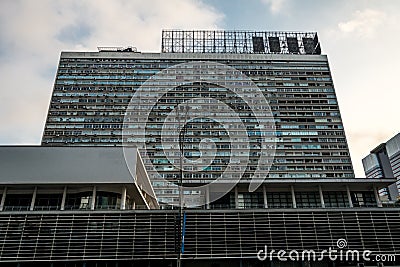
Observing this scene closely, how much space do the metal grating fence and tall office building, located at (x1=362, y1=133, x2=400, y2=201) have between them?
92.9 meters

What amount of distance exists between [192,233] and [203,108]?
163ft

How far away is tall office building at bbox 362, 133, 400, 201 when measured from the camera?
11275 centimetres

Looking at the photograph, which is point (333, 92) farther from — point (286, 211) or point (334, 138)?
point (286, 211)

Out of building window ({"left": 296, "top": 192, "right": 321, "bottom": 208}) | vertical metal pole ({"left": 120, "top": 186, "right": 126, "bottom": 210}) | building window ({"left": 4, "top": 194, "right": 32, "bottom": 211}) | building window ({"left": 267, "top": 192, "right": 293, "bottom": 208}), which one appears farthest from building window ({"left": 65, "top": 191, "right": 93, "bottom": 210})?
building window ({"left": 296, "top": 192, "right": 321, "bottom": 208})

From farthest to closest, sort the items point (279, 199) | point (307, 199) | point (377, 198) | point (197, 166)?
point (197, 166)
point (279, 199)
point (307, 199)
point (377, 198)

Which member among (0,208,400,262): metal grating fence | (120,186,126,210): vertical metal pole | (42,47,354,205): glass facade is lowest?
(0,208,400,262): metal grating fence

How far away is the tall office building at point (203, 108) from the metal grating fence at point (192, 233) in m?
37.1

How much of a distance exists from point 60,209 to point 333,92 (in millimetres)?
66454

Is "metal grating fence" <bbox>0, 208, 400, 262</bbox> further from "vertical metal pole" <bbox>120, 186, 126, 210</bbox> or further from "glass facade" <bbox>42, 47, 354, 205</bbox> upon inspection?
"glass facade" <bbox>42, 47, 354, 205</bbox>

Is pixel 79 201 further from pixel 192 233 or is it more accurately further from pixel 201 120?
pixel 201 120

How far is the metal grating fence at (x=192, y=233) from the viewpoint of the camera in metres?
26.8

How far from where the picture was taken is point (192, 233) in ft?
91.5

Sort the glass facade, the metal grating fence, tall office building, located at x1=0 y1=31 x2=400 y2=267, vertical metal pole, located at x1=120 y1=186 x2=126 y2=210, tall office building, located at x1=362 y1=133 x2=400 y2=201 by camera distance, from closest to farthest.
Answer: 1. the metal grating fence
2. tall office building, located at x1=0 y1=31 x2=400 y2=267
3. vertical metal pole, located at x1=120 y1=186 x2=126 y2=210
4. the glass facade
5. tall office building, located at x1=362 y1=133 x2=400 y2=201

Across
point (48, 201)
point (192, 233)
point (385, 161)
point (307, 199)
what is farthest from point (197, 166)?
point (385, 161)
